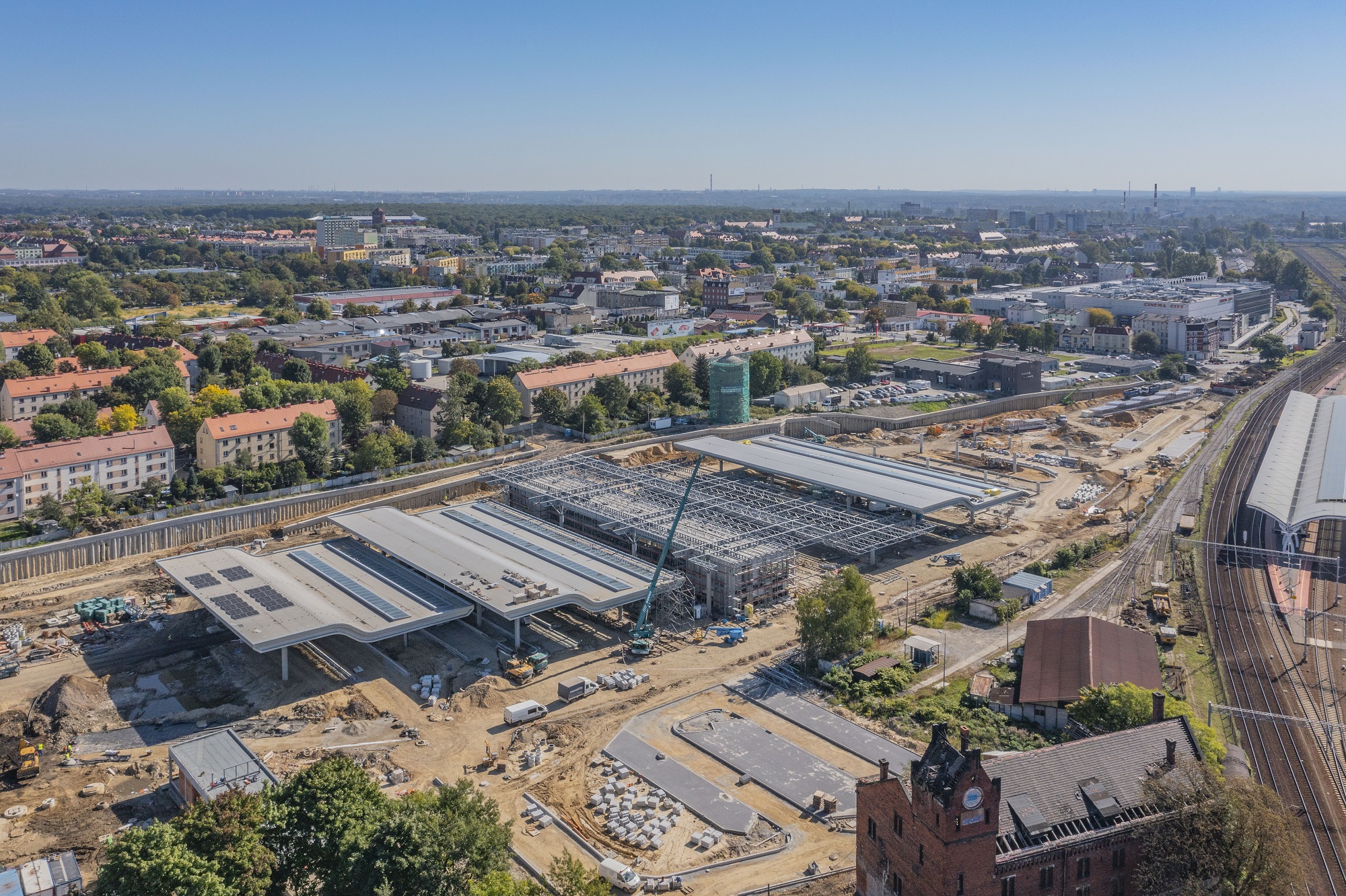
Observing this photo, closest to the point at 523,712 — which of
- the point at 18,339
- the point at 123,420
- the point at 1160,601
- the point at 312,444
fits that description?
the point at 1160,601

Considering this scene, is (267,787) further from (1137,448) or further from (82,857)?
(1137,448)

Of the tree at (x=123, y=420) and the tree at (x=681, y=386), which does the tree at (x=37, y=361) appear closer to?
the tree at (x=123, y=420)

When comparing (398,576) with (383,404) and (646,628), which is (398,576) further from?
(383,404)

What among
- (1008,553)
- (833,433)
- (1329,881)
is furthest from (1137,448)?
(1329,881)

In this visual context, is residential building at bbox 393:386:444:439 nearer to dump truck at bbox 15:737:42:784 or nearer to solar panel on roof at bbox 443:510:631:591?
solar panel on roof at bbox 443:510:631:591

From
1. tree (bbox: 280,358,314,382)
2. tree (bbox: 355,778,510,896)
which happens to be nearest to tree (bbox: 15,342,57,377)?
tree (bbox: 280,358,314,382)

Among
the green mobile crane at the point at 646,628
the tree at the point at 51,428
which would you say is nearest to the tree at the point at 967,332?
the green mobile crane at the point at 646,628
